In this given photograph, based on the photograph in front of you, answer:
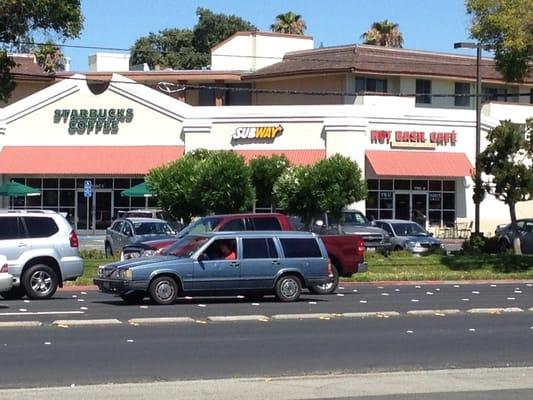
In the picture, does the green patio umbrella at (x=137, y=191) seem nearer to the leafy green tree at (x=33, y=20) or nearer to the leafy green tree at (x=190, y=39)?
the leafy green tree at (x=33, y=20)

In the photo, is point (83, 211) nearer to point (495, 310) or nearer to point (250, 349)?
point (495, 310)

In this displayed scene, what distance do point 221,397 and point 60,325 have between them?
23.1ft

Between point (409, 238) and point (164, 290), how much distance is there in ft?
65.6

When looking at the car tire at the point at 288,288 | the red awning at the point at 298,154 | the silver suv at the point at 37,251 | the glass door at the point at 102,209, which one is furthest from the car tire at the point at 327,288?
the glass door at the point at 102,209

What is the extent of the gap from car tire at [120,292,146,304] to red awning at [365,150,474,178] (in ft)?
101

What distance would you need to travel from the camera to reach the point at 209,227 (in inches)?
1040

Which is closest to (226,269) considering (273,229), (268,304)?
(268,304)

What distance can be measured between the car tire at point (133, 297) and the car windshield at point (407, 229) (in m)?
19.9

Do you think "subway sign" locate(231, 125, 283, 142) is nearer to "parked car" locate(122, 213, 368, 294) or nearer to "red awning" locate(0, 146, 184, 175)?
"red awning" locate(0, 146, 184, 175)

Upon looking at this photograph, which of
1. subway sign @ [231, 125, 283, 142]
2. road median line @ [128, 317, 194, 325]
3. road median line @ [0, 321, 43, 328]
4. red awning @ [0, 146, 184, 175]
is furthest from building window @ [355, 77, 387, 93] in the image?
road median line @ [0, 321, 43, 328]

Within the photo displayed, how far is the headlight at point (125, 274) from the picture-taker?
21.4 m

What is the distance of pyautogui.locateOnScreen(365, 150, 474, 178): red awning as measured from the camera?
52594 mm

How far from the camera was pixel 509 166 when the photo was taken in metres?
36.2

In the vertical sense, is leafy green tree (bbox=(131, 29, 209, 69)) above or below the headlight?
above
